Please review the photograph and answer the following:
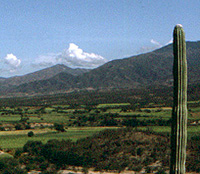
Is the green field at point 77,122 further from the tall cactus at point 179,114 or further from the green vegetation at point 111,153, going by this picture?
the tall cactus at point 179,114

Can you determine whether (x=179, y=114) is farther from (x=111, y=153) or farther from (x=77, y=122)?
(x=77, y=122)

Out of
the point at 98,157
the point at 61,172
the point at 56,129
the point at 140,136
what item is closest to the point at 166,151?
the point at 140,136

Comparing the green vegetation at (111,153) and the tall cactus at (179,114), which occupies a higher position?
the tall cactus at (179,114)

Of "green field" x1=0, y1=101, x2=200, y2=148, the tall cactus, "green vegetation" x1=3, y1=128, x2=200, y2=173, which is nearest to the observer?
the tall cactus

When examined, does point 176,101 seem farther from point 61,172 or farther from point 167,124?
point 167,124

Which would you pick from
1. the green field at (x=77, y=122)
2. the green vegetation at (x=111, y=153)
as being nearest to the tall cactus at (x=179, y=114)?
the green vegetation at (x=111, y=153)

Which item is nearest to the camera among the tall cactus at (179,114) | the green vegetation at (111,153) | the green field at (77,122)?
the tall cactus at (179,114)

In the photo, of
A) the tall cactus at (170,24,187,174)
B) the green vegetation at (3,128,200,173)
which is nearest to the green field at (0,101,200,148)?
the green vegetation at (3,128,200,173)

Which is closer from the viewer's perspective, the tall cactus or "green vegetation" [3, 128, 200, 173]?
the tall cactus

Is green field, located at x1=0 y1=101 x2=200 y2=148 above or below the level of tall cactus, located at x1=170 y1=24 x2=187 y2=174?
below

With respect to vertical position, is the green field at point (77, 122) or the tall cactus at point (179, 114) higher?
the tall cactus at point (179, 114)

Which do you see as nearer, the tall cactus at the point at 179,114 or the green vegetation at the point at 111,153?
the tall cactus at the point at 179,114

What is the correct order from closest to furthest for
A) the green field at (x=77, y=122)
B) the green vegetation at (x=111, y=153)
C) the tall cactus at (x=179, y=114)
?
the tall cactus at (x=179, y=114), the green vegetation at (x=111, y=153), the green field at (x=77, y=122)

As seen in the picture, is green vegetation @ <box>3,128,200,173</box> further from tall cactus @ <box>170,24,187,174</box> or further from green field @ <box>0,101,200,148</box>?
tall cactus @ <box>170,24,187,174</box>
